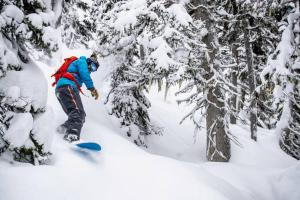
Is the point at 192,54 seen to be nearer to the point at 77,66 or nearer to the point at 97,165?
the point at 77,66

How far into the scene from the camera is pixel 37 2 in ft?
13.5

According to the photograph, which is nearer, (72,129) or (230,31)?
(72,129)

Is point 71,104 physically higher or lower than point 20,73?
lower

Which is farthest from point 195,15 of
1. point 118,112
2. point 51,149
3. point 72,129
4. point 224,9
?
point 51,149

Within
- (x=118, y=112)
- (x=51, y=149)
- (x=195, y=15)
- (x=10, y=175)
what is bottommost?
(x=118, y=112)

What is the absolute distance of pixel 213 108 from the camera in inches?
373

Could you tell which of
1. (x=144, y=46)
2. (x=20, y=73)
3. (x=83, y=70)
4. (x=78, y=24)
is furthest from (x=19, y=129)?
(x=78, y=24)

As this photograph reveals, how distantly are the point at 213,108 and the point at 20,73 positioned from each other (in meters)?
6.66

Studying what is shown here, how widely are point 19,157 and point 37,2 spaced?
2220mm

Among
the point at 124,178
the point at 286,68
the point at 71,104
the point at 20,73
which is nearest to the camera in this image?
the point at 20,73

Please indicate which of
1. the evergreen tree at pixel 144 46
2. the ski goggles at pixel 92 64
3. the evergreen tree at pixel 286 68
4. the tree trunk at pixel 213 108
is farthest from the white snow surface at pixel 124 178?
the evergreen tree at pixel 286 68

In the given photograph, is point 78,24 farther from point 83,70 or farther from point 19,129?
A: point 19,129

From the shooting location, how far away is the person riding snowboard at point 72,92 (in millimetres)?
5797

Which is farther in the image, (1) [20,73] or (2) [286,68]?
(2) [286,68]
